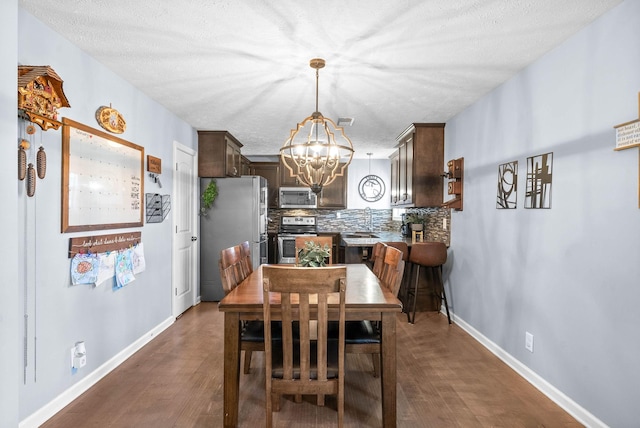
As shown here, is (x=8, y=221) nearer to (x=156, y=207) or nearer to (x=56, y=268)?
(x=56, y=268)

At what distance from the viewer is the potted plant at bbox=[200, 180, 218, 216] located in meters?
4.67

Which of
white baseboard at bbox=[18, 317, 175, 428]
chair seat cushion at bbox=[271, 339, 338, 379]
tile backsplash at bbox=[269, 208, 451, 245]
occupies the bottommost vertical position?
white baseboard at bbox=[18, 317, 175, 428]

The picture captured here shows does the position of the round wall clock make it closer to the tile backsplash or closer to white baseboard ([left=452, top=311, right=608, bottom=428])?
the tile backsplash

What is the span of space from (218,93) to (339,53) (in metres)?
1.33

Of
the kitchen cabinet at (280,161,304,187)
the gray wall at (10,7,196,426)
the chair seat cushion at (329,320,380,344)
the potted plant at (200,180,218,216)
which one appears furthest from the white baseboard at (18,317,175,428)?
the kitchen cabinet at (280,161,304,187)

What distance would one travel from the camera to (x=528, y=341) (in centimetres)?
258

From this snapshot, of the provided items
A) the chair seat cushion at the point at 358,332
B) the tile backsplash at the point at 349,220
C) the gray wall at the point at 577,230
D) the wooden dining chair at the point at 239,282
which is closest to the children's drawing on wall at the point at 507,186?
the gray wall at the point at 577,230

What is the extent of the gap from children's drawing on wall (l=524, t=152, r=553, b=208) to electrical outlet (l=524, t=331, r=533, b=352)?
0.92 meters

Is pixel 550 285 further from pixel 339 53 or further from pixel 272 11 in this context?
pixel 272 11

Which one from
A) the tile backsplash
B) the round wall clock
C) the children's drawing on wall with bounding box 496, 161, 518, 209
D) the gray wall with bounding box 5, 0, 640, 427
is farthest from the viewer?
the round wall clock

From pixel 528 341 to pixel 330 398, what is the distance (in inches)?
58.0

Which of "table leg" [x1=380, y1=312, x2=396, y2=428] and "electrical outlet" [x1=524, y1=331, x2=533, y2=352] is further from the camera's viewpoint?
"electrical outlet" [x1=524, y1=331, x2=533, y2=352]

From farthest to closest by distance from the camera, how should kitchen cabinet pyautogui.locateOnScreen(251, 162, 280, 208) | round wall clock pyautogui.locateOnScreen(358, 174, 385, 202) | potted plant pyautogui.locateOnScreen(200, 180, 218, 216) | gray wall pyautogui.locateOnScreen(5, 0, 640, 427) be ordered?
round wall clock pyautogui.locateOnScreen(358, 174, 385, 202) < kitchen cabinet pyautogui.locateOnScreen(251, 162, 280, 208) < potted plant pyautogui.locateOnScreen(200, 180, 218, 216) < gray wall pyautogui.locateOnScreen(5, 0, 640, 427)

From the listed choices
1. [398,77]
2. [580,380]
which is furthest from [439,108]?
[580,380]
